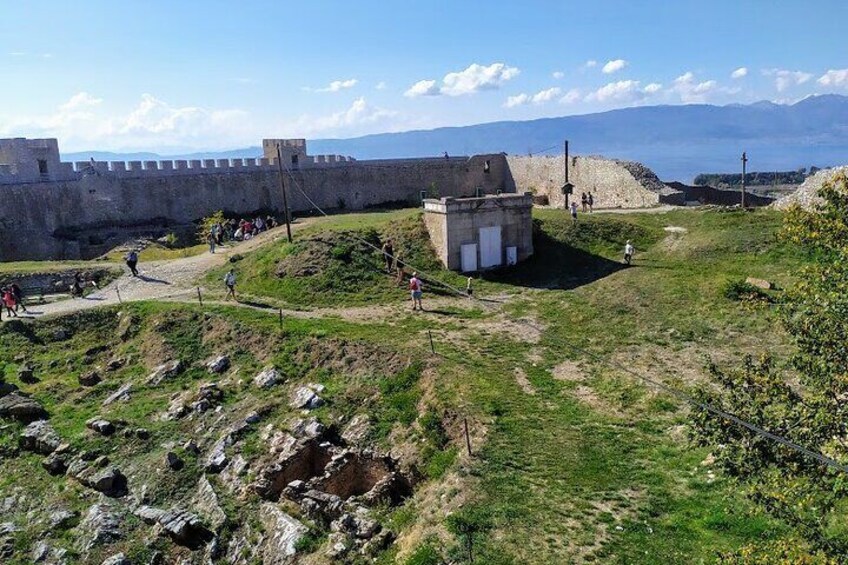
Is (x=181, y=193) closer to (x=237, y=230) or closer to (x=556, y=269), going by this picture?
(x=237, y=230)

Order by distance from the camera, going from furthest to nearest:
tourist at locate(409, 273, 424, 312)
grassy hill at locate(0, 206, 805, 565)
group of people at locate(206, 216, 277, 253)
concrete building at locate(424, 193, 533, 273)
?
group of people at locate(206, 216, 277, 253) < concrete building at locate(424, 193, 533, 273) < tourist at locate(409, 273, 424, 312) < grassy hill at locate(0, 206, 805, 565)

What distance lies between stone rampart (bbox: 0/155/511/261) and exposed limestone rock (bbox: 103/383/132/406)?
786 inches

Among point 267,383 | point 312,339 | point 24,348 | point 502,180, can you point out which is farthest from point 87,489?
point 502,180

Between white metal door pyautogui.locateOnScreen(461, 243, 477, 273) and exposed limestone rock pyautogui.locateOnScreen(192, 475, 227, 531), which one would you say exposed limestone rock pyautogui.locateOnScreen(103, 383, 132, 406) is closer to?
exposed limestone rock pyautogui.locateOnScreen(192, 475, 227, 531)

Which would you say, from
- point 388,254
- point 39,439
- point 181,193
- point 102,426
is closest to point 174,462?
point 102,426

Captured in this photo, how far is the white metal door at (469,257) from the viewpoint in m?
25.3

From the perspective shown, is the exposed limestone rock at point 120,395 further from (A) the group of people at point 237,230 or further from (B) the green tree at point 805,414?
(B) the green tree at point 805,414

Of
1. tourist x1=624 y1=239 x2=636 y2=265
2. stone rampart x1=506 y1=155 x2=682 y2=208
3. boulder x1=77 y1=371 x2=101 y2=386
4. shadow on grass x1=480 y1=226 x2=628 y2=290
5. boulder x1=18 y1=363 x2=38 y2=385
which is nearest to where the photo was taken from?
boulder x1=77 y1=371 x2=101 y2=386

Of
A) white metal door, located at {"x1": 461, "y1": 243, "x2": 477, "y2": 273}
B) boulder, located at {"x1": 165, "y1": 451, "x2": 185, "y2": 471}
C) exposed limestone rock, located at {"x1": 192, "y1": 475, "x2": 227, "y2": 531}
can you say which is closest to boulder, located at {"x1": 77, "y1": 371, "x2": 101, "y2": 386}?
boulder, located at {"x1": 165, "y1": 451, "x2": 185, "y2": 471}

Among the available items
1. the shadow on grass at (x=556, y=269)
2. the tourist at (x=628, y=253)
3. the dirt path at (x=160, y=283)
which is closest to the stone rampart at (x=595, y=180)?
the shadow on grass at (x=556, y=269)

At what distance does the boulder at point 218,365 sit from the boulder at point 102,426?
129 inches

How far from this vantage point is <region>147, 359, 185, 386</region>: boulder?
18.7m

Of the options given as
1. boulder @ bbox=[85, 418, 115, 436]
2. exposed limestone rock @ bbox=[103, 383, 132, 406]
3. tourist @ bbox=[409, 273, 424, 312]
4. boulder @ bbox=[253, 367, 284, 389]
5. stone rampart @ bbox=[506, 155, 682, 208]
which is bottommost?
boulder @ bbox=[85, 418, 115, 436]

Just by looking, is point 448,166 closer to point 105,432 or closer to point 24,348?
point 24,348
